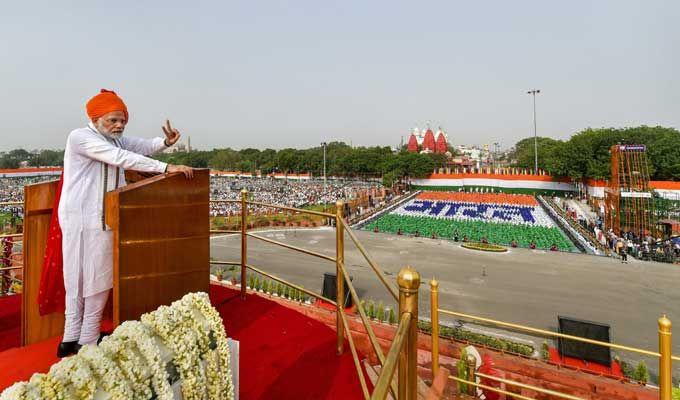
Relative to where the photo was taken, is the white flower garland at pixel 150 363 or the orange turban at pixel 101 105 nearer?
the white flower garland at pixel 150 363

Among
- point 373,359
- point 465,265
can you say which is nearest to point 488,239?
point 465,265

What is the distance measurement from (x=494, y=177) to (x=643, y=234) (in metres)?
25.8

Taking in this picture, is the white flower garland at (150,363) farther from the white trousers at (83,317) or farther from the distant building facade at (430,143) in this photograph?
the distant building facade at (430,143)

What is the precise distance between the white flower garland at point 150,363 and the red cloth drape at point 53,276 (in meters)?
1.10

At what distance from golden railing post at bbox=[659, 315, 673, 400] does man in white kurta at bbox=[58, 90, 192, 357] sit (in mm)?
3288

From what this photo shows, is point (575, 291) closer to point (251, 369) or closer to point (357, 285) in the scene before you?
point (357, 285)

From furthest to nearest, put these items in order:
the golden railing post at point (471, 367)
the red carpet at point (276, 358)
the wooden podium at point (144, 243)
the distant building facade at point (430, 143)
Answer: the distant building facade at point (430, 143) < the golden railing post at point (471, 367) < the red carpet at point (276, 358) < the wooden podium at point (144, 243)

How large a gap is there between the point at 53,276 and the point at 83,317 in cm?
36

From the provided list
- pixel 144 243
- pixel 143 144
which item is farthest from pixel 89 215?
pixel 143 144

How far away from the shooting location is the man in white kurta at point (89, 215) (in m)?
2.17

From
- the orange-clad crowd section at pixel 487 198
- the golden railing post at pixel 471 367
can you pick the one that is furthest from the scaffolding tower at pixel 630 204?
the golden railing post at pixel 471 367

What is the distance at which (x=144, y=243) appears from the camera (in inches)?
85.9

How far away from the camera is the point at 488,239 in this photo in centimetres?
2511

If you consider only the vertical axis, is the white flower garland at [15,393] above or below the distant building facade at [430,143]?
below
